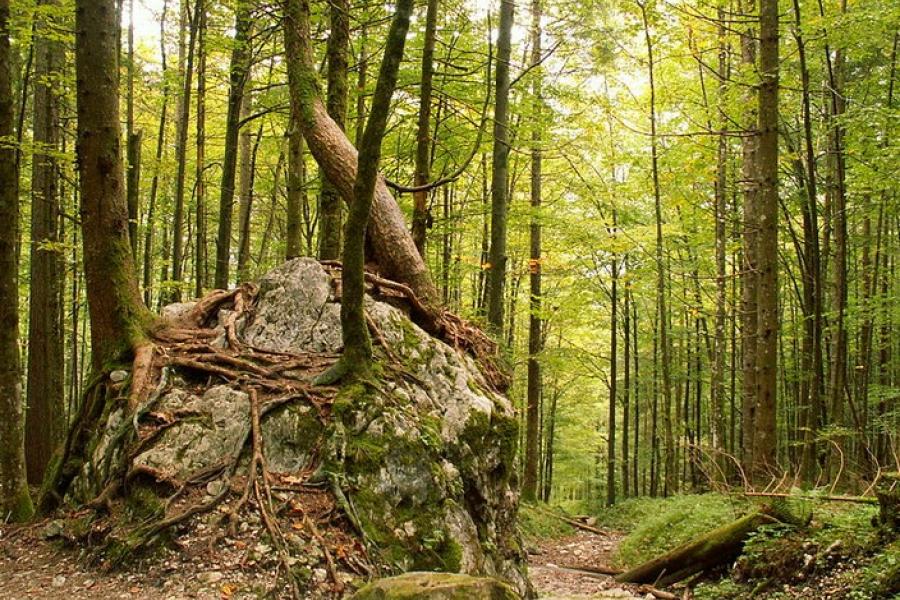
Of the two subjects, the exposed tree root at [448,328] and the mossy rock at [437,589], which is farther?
the exposed tree root at [448,328]

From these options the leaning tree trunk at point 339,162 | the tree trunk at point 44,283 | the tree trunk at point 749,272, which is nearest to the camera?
the leaning tree trunk at point 339,162

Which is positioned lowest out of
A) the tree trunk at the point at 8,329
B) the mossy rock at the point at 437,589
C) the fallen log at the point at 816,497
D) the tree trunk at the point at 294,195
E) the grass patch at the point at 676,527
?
the grass patch at the point at 676,527

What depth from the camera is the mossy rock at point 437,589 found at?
2832 mm

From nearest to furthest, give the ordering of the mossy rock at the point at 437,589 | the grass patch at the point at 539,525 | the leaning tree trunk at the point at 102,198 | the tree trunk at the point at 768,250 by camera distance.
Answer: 1. the mossy rock at the point at 437,589
2. the leaning tree trunk at the point at 102,198
3. the tree trunk at the point at 768,250
4. the grass patch at the point at 539,525

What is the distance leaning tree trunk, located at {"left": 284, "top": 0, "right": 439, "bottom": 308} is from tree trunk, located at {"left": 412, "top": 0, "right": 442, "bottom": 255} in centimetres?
101

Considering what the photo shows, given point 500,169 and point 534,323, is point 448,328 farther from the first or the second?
point 534,323

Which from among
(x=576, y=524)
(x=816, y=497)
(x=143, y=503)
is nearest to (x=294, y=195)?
(x=143, y=503)

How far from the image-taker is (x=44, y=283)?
971 cm

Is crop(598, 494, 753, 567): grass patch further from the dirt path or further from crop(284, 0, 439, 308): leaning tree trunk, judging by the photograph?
crop(284, 0, 439, 308): leaning tree trunk

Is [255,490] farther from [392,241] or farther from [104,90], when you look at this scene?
[104,90]

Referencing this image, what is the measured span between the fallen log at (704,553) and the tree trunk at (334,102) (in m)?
5.79

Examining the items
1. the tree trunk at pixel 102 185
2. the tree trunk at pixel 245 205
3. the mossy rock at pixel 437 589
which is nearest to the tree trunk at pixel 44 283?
the tree trunk at pixel 245 205

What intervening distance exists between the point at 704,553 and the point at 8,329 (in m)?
7.87

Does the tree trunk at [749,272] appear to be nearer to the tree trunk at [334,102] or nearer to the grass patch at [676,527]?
the grass patch at [676,527]
